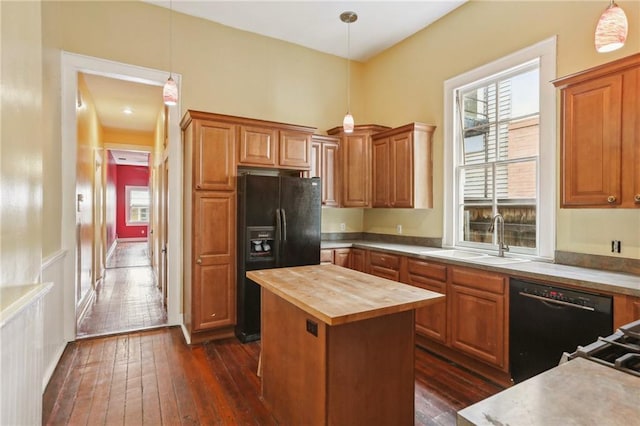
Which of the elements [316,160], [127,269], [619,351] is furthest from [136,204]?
[619,351]

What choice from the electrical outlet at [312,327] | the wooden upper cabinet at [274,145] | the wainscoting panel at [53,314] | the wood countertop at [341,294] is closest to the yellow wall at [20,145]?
the wainscoting panel at [53,314]

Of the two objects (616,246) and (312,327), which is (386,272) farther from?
(312,327)

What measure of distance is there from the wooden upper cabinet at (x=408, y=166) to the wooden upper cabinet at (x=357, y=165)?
248 millimetres

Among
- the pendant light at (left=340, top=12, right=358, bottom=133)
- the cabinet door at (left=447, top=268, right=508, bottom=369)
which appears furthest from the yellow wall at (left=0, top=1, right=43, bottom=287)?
the cabinet door at (left=447, top=268, right=508, bottom=369)

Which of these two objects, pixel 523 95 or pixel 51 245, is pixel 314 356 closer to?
pixel 51 245

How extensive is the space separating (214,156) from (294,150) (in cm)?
94

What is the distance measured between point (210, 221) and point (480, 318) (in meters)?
2.68

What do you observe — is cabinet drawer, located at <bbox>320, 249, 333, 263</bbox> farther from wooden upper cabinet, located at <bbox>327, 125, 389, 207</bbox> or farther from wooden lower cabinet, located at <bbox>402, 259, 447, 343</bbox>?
wooden lower cabinet, located at <bbox>402, 259, 447, 343</bbox>

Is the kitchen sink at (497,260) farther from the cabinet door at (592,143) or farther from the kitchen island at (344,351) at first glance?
the kitchen island at (344,351)

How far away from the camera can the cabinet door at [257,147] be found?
3.63 metres

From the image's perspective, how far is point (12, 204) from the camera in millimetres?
1558

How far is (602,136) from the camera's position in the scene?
7.23 feet

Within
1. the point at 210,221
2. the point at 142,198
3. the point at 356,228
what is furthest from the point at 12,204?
the point at 142,198

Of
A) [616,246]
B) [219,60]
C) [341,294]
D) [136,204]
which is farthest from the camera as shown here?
[136,204]
